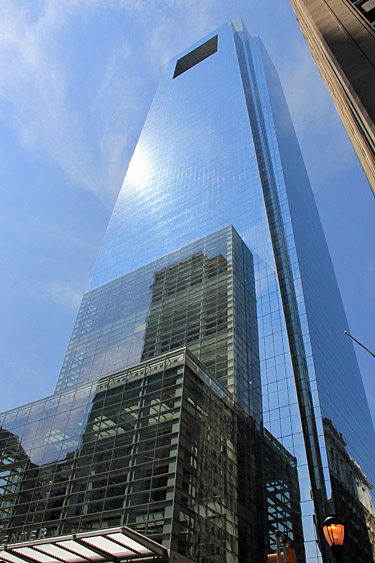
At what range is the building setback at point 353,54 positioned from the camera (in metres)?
19.4

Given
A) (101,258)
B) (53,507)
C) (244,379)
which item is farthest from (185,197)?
(53,507)

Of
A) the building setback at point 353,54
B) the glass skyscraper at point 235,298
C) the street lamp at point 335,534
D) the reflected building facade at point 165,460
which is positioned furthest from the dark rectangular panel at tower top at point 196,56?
the street lamp at point 335,534

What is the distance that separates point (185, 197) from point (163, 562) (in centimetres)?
7520

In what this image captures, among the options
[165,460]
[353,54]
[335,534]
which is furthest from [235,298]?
[335,534]

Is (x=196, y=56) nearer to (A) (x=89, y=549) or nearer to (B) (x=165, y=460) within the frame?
(B) (x=165, y=460)

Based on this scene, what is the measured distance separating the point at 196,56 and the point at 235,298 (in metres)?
124

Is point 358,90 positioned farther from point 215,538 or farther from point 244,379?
point 244,379

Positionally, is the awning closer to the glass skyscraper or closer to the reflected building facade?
the reflected building facade

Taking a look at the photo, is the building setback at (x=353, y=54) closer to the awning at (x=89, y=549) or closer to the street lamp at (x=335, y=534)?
the street lamp at (x=335, y=534)

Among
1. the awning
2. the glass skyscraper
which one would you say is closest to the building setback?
the awning

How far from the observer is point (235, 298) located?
60.1 m

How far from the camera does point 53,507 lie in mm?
37312

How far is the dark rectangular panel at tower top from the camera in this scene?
491ft

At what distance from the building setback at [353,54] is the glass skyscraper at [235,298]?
27.3m
